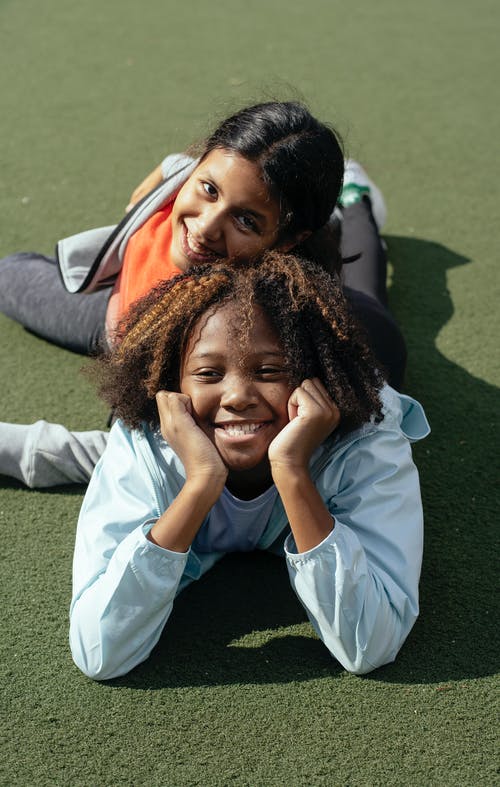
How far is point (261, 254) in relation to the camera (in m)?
2.33

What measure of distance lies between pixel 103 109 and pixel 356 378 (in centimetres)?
329

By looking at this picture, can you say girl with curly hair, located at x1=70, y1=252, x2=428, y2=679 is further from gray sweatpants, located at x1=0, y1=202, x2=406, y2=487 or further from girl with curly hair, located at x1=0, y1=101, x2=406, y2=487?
gray sweatpants, located at x1=0, y1=202, x2=406, y2=487

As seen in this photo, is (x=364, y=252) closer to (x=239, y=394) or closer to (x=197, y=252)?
(x=197, y=252)

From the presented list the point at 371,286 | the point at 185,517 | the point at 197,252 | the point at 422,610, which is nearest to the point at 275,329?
the point at 185,517

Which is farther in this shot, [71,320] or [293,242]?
[71,320]

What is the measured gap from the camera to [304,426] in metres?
1.96

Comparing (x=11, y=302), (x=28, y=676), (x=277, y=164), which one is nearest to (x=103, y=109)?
(x=11, y=302)

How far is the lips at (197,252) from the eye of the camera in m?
2.47

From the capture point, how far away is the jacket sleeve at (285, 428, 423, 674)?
6.25 feet

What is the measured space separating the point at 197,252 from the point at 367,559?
0.91 metres

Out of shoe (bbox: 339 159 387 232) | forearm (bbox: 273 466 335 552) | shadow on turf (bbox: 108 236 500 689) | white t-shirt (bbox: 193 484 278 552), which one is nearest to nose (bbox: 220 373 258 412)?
forearm (bbox: 273 466 335 552)

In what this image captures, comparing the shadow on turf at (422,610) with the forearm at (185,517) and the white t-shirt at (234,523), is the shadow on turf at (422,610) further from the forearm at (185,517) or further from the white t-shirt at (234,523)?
the forearm at (185,517)

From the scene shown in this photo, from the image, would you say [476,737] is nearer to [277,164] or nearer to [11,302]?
[277,164]

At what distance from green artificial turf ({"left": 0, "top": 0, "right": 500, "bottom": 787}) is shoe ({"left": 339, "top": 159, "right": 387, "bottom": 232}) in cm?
20
